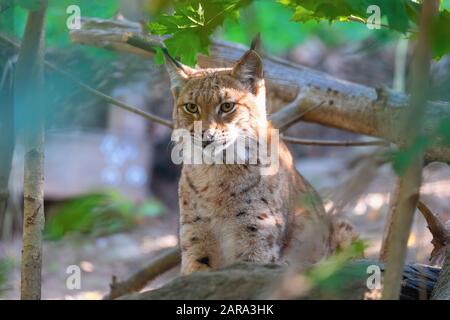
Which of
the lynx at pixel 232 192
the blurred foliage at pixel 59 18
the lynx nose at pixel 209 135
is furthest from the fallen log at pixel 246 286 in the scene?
the blurred foliage at pixel 59 18

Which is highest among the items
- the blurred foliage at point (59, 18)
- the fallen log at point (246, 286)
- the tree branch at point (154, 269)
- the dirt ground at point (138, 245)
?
the blurred foliage at point (59, 18)

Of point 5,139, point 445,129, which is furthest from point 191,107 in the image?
point 445,129

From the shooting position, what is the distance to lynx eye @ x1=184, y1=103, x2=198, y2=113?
231 inches

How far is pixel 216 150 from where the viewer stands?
19.1 feet

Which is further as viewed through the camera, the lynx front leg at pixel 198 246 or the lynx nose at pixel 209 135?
the lynx front leg at pixel 198 246

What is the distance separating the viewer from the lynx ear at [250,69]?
225 inches

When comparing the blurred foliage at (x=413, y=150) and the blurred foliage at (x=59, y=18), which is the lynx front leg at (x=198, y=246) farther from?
the blurred foliage at (x=413, y=150)

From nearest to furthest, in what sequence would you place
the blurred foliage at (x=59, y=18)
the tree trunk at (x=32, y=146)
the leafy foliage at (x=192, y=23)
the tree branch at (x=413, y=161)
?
the tree branch at (x=413, y=161), the tree trunk at (x=32, y=146), the leafy foliage at (x=192, y=23), the blurred foliage at (x=59, y=18)

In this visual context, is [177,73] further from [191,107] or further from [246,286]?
[246,286]

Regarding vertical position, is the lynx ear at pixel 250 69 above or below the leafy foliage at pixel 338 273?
above

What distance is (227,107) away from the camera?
5840 millimetres

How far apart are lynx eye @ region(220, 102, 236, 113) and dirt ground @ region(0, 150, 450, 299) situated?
3676 mm

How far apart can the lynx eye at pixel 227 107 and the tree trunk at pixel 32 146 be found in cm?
178
